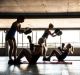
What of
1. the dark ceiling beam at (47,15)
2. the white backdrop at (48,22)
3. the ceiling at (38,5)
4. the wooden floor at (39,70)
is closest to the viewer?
the wooden floor at (39,70)

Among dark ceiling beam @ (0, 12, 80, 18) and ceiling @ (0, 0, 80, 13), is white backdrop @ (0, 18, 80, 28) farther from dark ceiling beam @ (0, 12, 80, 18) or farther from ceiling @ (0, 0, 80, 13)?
ceiling @ (0, 0, 80, 13)

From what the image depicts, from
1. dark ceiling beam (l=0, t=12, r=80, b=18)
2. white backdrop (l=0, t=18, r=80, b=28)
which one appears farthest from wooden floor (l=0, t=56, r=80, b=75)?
white backdrop (l=0, t=18, r=80, b=28)

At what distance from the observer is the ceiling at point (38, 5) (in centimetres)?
1086

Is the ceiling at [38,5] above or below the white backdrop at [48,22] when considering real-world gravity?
above

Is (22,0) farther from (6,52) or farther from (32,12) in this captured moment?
(6,52)

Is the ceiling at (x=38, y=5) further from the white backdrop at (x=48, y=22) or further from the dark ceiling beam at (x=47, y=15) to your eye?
the white backdrop at (x=48, y=22)

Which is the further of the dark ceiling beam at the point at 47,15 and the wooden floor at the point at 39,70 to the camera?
the dark ceiling beam at the point at 47,15

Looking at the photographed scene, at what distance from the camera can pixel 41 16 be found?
1406cm

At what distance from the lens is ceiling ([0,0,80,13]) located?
10859 millimetres

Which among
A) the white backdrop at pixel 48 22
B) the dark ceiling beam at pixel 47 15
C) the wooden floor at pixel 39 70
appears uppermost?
the dark ceiling beam at pixel 47 15

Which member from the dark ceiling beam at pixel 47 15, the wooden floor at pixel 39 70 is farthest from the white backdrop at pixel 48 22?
the wooden floor at pixel 39 70

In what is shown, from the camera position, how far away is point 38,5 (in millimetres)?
11727

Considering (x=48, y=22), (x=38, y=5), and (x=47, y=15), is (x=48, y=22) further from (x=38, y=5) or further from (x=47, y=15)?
(x=38, y=5)

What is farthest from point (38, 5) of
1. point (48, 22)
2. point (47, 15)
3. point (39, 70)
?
point (39, 70)
